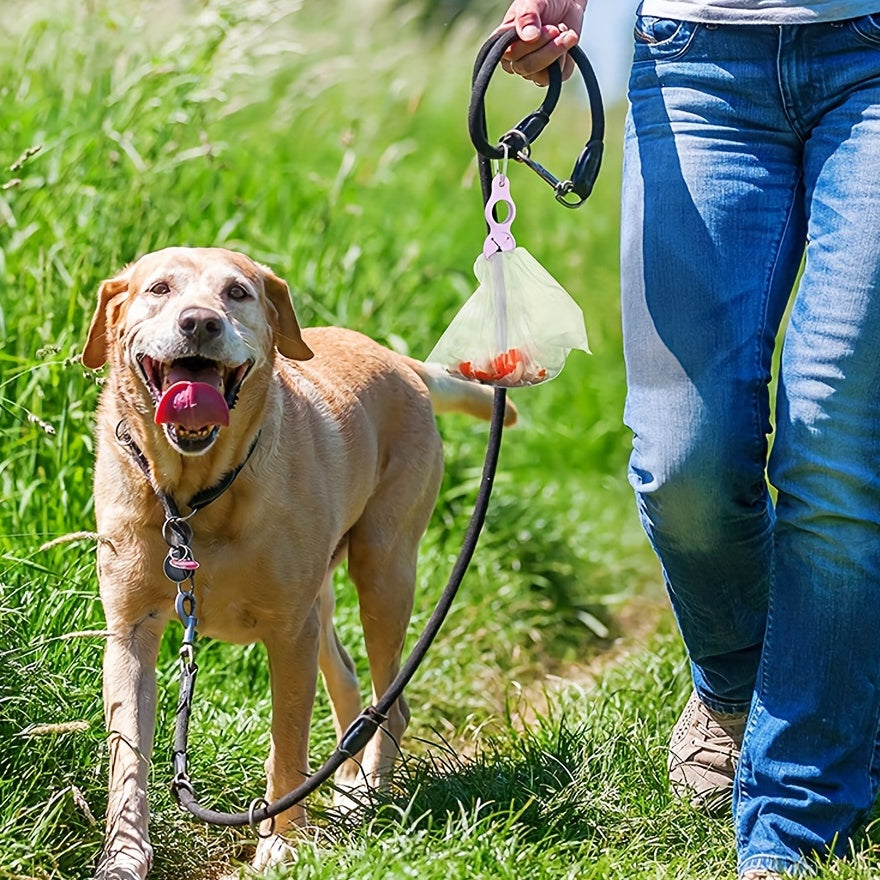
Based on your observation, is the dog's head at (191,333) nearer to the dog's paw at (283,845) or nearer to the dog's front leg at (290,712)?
the dog's front leg at (290,712)

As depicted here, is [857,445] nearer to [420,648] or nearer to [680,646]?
[420,648]

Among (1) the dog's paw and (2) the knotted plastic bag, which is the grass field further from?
(2) the knotted plastic bag

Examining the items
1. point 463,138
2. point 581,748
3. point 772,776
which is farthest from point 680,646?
point 463,138

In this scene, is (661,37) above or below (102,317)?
above

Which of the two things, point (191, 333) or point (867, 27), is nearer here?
point (867, 27)

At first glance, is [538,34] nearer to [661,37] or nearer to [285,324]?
[661,37]

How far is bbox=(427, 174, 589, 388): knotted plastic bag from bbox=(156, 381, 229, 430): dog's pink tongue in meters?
0.51

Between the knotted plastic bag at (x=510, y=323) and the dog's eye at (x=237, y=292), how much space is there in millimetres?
596

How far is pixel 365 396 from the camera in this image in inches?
161

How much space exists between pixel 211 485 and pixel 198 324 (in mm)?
448

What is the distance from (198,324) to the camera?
3096mm

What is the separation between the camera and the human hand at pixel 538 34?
3.00 m

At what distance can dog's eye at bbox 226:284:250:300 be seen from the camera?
11.2 ft

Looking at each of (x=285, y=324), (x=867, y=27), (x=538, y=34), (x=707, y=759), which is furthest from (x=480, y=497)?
(x=867, y=27)
